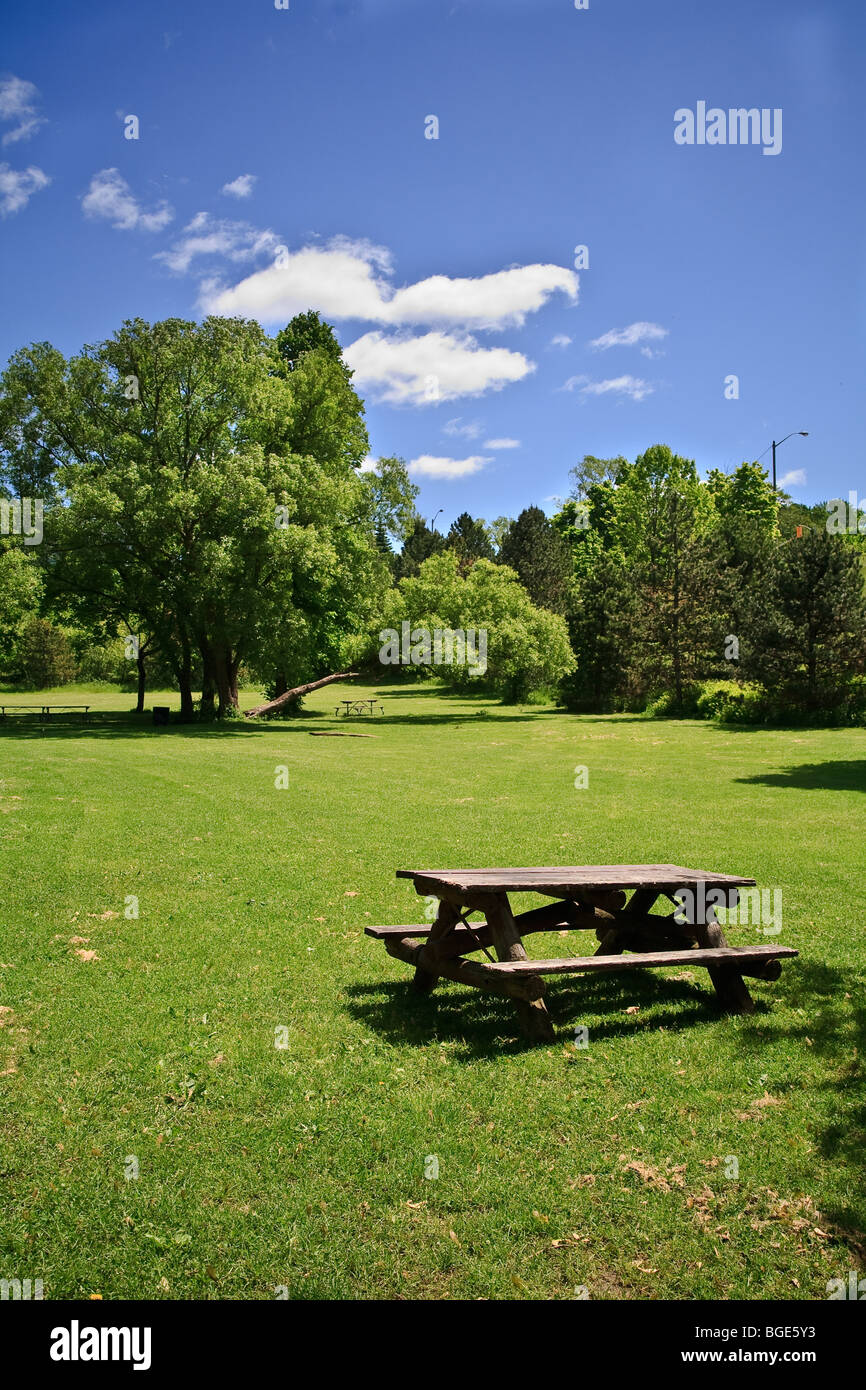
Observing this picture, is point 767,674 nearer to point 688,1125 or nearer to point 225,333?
point 225,333

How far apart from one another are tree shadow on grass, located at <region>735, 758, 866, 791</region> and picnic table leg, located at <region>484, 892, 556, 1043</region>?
13403mm

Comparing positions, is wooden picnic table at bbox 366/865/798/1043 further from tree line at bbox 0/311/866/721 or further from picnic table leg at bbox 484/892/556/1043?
tree line at bbox 0/311/866/721

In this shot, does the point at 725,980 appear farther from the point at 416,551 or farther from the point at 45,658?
the point at 416,551

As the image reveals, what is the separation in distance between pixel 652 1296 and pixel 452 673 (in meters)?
39.2

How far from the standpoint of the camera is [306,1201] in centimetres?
424

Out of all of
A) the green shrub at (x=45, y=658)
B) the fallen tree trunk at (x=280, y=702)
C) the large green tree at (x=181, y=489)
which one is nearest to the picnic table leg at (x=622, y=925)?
the large green tree at (x=181, y=489)

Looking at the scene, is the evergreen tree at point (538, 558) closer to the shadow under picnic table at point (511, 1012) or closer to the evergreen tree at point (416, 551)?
the evergreen tree at point (416, 551)

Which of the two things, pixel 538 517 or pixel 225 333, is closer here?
pixel 225 333

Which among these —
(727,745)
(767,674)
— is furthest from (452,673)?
(727,745)

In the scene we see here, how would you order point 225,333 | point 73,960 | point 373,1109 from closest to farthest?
point 373,1109 < point 73,960 < point 225,333

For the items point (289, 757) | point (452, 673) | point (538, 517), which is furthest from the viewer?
point (538, 517)

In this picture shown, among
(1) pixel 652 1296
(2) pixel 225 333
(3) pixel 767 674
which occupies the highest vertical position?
(2) pixel 225 333

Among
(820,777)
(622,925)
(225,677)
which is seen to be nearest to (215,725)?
(225,677)

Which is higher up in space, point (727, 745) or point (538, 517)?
point (538, 517)
